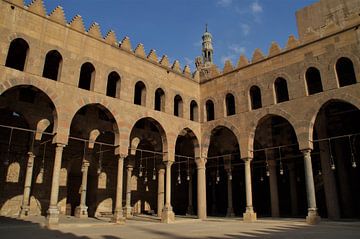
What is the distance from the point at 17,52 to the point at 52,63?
1.96 metres

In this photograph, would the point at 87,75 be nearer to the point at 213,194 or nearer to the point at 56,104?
the point at 56,104

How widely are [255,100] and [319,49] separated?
633 cm

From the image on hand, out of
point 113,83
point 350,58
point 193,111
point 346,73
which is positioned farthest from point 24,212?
point 346,73

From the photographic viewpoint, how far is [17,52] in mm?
17359

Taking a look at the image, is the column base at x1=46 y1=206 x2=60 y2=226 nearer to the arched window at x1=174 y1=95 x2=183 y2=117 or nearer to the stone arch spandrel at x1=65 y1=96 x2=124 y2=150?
the stone arch spandrel at x1=65 y1=96 x2=124 y2=150

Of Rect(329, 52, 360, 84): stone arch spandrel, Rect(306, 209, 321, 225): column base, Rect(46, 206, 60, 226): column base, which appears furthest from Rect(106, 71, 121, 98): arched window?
Rect(306, 209, 321, 225): column base

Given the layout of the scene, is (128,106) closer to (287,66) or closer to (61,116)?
(61,116)

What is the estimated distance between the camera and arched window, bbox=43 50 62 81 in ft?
52.3

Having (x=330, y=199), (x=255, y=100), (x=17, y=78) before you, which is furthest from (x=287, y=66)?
(x=17, y=78)

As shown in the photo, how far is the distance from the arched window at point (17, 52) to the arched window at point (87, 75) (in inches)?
125

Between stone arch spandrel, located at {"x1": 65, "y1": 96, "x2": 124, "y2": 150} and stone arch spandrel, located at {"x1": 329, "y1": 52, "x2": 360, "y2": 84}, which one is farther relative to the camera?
stone arch spandrel, located at {"x1": 329, "y1": 52, "x2": 360, "y2": 84}

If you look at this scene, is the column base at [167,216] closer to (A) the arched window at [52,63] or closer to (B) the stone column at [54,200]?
(B) the stone column at [54,200]

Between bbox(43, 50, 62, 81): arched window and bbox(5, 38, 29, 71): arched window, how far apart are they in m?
1.18

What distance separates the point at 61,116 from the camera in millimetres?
15102
